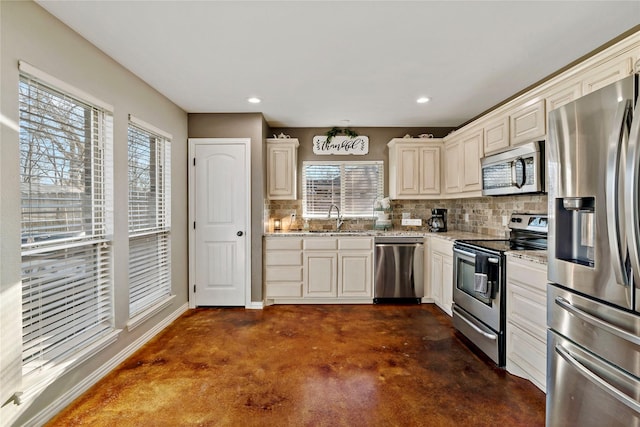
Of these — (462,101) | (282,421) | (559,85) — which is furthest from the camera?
(462,101)

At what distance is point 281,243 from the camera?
3760 millimetres

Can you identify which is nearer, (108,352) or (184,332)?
(108,352)

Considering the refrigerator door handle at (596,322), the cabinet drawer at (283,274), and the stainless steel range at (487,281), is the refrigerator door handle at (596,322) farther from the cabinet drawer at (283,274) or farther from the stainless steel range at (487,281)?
the cabinet drawer at (283,274)

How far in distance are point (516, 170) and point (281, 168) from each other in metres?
2.68

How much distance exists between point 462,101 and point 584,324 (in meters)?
2.62

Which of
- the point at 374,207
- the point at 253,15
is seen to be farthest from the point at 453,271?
the point at 253,15

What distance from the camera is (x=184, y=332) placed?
3.01m

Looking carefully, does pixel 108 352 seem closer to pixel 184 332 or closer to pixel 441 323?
pixel 184 332

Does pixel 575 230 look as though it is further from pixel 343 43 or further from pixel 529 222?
pixel 343 43

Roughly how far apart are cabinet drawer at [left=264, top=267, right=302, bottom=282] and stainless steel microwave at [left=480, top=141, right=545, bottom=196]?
2351mm

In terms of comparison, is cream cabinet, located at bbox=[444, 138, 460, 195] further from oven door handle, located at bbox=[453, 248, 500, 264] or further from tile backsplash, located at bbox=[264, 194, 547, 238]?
oven door handle, located at bbox=[453, 248, 500, 264]

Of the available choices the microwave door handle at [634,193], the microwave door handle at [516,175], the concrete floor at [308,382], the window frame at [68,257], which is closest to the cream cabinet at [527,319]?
the concrete floor at [308,382]

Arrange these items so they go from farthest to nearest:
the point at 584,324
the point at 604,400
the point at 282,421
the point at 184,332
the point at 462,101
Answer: the point at 462,101
the point at 184,332
the point at 282,421
the point at 584,324
the point at 604,400

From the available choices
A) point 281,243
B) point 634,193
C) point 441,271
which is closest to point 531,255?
point 634,193
